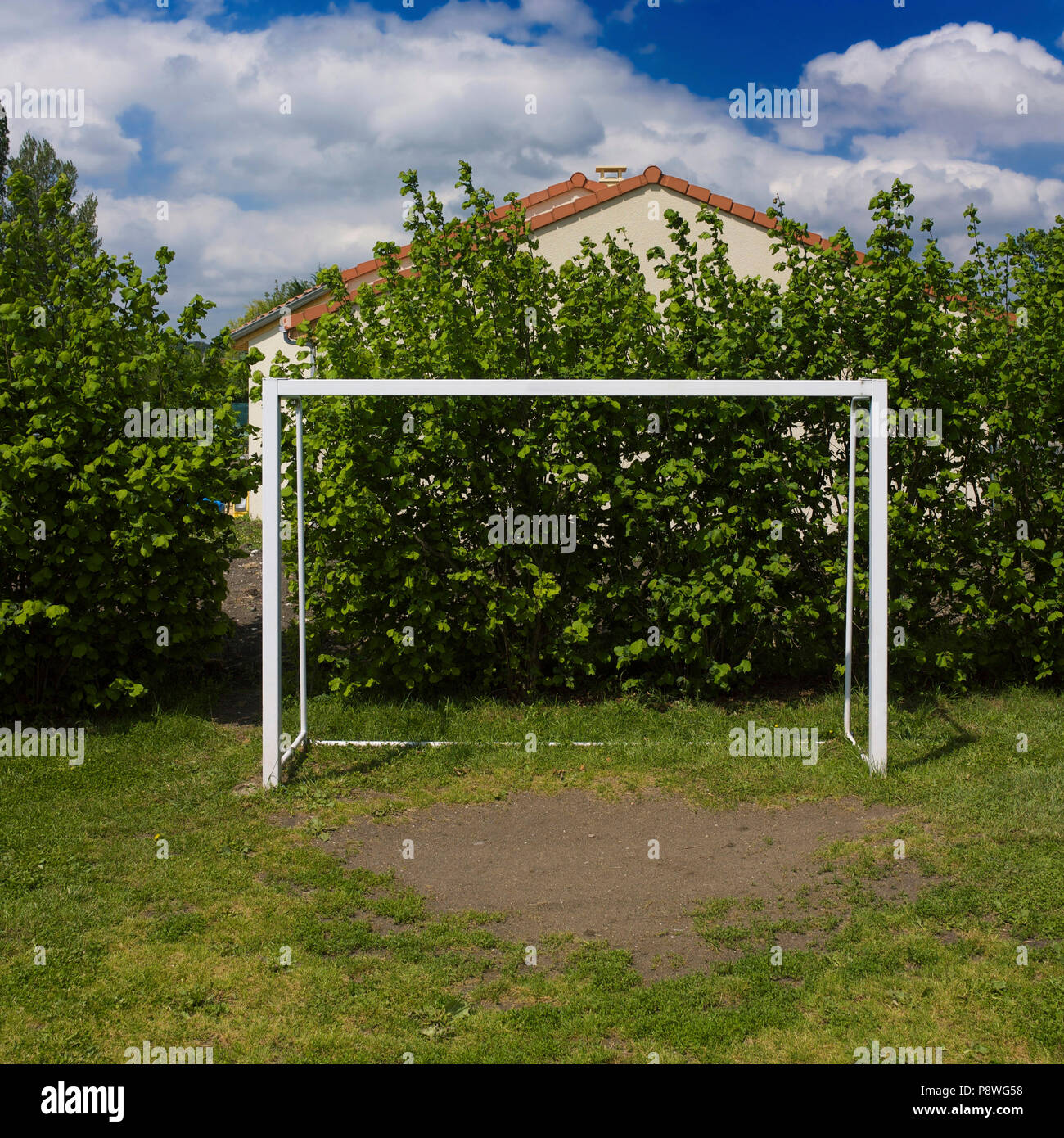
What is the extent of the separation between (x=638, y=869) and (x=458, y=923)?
1099 millimetres

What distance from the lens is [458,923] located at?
4.84 m

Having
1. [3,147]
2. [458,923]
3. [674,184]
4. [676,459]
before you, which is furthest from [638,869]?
[3,147]

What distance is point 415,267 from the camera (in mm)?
7828

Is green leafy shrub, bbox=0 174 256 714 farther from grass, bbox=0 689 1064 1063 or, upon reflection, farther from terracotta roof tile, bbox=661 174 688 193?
terracotta roof tile, bbox=661 174 688 193

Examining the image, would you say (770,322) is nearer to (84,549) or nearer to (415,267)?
(415,267)

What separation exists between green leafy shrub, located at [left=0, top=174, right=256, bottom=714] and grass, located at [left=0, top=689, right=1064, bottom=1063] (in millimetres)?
736

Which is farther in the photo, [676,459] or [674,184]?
[674,184]

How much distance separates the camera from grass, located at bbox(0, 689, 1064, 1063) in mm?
3861

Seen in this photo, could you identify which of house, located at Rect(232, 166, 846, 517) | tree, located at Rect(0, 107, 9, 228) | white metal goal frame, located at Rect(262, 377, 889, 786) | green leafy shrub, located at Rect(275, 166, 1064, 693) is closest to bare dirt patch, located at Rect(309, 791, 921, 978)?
white metal goal frame, located at Rect(262, 377, 889, 786)

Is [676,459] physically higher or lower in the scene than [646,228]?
lower

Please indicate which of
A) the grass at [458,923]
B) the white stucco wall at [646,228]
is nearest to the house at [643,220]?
the white stucco wall at [646,228]

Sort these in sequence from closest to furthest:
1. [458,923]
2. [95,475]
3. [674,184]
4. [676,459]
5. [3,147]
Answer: [458,923], [95,475], [676,459], [674,184], [3,147]

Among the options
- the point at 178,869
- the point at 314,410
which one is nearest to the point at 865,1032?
the point at 178,869

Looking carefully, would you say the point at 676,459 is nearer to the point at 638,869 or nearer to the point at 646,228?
the point at 638,869
